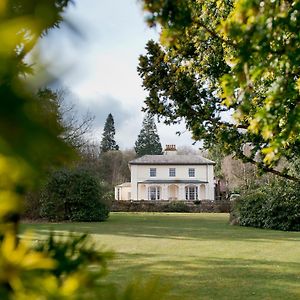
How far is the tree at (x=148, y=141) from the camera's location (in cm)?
8262

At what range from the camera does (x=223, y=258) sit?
40.4 ft

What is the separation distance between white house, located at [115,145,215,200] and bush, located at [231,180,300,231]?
34.2m

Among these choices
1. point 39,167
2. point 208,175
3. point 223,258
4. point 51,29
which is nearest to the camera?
point 39,167

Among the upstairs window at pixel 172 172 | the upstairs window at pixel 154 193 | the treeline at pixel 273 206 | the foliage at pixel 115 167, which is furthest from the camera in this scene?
the foliage at pixel 115 167

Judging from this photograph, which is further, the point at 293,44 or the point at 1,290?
the point at 293,44

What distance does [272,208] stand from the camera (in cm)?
2419

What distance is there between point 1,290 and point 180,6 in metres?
1.69

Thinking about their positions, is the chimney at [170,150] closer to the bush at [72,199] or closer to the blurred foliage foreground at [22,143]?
the bush at [72,199]

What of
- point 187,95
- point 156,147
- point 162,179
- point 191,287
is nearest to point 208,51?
point 187,95

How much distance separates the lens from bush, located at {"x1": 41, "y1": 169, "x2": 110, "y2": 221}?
29469 mm

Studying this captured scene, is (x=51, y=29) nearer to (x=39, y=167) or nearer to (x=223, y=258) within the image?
(x=39, y=167)

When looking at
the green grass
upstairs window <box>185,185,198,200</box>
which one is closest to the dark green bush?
upstairs window <box>185,185,198,200</box>

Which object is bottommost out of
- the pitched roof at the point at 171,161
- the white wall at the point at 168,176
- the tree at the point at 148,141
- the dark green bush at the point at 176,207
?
the dark green bush at the point at 176,207

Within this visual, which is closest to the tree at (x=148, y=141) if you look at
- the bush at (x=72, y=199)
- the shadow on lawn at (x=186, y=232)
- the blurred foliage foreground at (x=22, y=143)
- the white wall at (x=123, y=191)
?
the white wall at (x=123, y=191)
